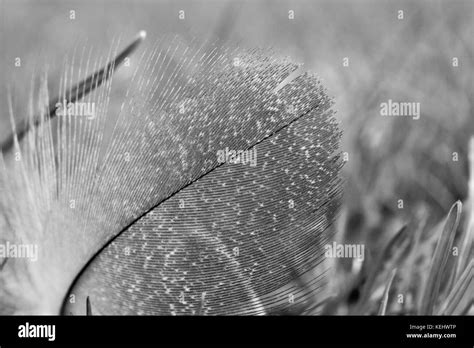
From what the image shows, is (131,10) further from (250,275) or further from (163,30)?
(250,275)

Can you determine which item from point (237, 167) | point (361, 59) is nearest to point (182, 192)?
point (237, 167)

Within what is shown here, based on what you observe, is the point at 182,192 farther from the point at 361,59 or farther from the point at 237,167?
the point at 361,59

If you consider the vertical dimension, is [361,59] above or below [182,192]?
above
